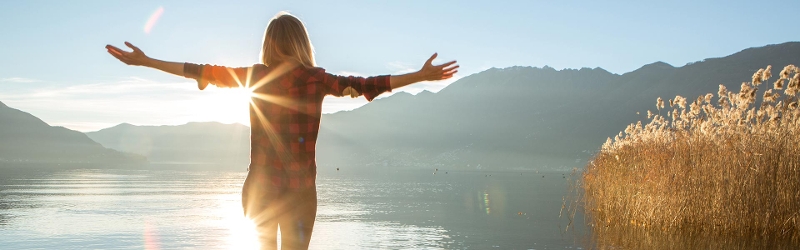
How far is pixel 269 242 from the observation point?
3.91m

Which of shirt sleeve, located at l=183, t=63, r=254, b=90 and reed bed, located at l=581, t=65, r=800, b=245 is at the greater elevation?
shirt sleeve, located at l=183, t=63, r=254, b=90

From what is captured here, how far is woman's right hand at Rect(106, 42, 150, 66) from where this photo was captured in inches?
156

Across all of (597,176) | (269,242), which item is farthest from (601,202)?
(269,242)

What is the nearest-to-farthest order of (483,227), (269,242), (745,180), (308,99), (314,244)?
1. (308,99)
2. (269,242)
3. (745,180)
4. (314,244)
5. (483,227)

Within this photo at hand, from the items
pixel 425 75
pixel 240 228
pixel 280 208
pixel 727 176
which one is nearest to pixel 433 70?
pixel 425 75

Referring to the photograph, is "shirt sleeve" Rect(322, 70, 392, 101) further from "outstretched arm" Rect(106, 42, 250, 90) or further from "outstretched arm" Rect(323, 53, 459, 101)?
"outstretched arm" Rect(106, 42, 250, 90)

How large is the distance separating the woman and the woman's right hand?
0.51 meters

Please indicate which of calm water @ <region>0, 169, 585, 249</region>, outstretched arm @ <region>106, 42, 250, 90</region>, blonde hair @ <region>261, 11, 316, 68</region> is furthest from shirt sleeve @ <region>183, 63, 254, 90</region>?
calm water @ <region>0, 169, 585, 249</region>

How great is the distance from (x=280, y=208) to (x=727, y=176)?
41.4ft

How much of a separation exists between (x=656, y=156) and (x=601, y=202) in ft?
16.7

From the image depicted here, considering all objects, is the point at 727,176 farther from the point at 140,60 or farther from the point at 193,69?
the point at 140,60

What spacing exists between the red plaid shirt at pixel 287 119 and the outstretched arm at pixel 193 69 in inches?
3.7

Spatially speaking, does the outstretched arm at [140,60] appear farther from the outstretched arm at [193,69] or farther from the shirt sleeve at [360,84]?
the shirt sleeve at [360,84]

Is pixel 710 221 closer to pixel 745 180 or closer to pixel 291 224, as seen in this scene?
pixel 745 180
